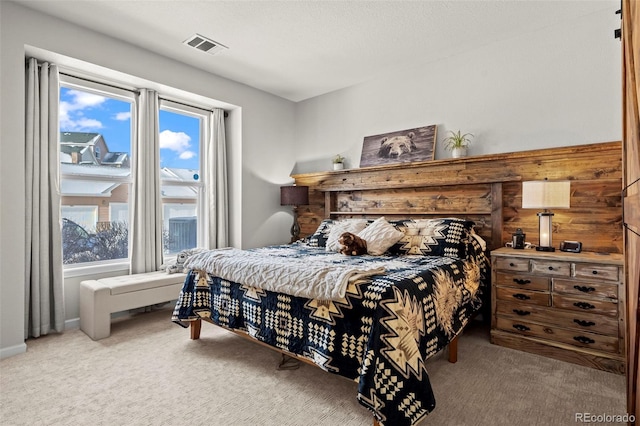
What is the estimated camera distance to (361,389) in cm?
158

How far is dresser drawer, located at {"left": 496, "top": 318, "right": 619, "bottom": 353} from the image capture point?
2.20 meters

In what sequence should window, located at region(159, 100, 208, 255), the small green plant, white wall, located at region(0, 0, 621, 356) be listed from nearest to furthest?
white wall, located at region(0, 0, 621, 356) → the small green plant → window, located at region(159, 100, 208, 255)

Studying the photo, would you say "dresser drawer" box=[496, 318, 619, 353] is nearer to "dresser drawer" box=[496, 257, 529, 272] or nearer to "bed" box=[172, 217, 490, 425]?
"bed" box=[172, 217, 490, 425]

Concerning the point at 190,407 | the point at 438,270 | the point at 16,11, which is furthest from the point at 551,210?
the point at 16,11

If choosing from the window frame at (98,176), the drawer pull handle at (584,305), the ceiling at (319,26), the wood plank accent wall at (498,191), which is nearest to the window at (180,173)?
the window frame at (98,176)

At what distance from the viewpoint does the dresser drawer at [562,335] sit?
2.20m

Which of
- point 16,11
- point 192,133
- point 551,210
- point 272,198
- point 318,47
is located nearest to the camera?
point 16,11

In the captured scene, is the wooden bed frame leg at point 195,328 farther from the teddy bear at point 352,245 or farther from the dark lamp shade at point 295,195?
the dark lamp shade at point 295,195

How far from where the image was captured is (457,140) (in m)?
3.38

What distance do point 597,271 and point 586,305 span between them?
0.81ft

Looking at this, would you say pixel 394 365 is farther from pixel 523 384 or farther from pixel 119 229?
pixel 119 229

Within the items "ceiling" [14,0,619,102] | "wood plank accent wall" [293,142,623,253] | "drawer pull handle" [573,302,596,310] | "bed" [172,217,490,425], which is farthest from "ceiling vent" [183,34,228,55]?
"drawer pull handle" [573,302,596,310]

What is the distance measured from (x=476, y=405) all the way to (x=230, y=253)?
1.99 m

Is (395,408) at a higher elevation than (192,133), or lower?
lower
